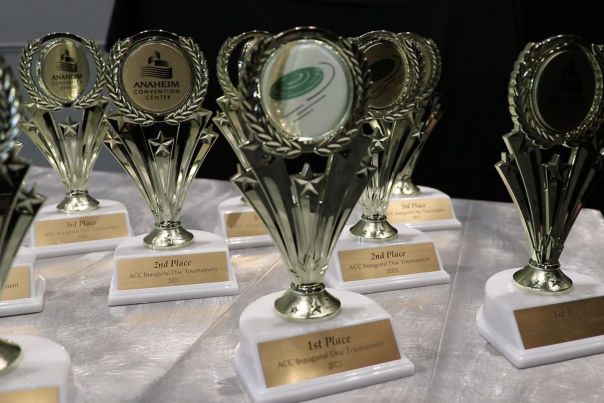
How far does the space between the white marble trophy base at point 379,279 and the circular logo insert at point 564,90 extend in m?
A: 0.55

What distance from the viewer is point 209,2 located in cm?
269

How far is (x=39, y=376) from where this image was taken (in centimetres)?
91

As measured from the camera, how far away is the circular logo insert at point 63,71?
5.81 feet

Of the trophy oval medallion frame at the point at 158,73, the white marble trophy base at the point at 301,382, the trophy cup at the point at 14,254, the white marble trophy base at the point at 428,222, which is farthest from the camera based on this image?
the white marble trophy base at the point at 428,222

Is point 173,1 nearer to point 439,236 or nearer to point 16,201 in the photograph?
point 439,236

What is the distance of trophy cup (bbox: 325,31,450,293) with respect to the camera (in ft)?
4.72

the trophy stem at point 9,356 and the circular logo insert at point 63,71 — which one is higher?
the circular logo insert at point 63,71

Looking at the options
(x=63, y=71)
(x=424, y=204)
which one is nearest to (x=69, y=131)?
(x=63, y=71)

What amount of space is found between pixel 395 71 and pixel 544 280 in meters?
0.60

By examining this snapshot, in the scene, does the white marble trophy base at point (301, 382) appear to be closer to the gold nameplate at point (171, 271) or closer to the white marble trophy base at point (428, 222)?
the gold nameplate at point (171, 271)

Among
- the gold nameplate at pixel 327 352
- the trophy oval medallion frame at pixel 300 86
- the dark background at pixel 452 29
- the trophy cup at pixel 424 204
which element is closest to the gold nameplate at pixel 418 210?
the trophy cup at pixel 424 204

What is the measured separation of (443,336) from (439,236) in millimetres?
733

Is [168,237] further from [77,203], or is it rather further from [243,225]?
[77,203]

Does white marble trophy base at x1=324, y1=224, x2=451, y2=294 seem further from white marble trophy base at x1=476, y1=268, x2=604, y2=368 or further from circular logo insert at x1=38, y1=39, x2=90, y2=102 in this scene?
circular logo insert at x1=38, y1=39, x2=90, y2=102
